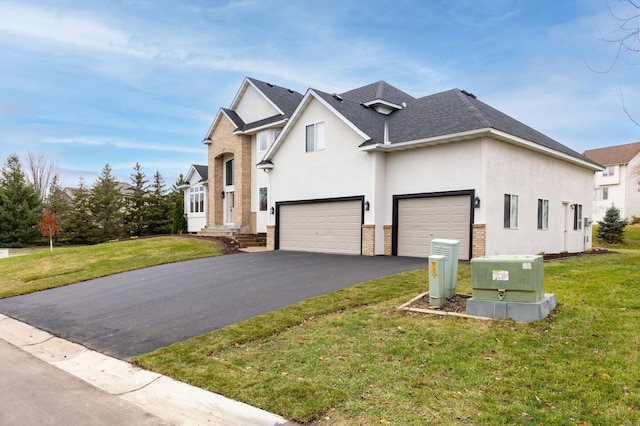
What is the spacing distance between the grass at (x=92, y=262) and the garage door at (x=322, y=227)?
3.49 m

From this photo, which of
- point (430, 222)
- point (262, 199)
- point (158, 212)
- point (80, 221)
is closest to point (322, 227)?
point (430, 222)

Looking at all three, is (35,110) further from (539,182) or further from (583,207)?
(583,207)

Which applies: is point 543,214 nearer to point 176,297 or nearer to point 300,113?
point 300,113

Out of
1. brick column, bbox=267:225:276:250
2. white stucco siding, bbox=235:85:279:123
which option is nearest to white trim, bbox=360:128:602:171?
brick column, bbox=267:225:276:250

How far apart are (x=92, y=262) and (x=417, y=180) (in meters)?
14.2

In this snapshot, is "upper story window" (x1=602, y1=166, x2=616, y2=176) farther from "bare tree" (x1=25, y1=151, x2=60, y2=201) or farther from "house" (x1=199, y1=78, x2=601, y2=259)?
"bare tree" (x1=25, y1=151, x2=60, y2=201)

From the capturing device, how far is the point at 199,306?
877 centimetres

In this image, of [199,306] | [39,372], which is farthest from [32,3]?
[39,372]

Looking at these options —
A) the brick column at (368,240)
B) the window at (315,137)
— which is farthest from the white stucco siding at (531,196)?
the window at (315,137)

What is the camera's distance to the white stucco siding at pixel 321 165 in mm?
16578

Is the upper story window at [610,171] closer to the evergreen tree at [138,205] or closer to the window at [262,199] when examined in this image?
the window at [262,199]

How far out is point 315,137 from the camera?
59.9 feet

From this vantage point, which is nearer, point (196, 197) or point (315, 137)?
point (315, 137)

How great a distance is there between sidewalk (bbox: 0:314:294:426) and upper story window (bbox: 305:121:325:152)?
13.2m
